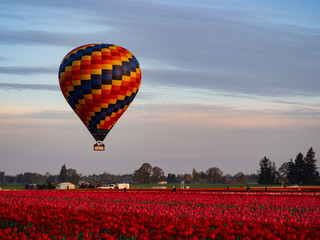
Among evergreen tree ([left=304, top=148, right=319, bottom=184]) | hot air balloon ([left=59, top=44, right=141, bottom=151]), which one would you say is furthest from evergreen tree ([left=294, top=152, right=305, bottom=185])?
hot air balloon ([left=59, top=44, right=141, bottom=151])

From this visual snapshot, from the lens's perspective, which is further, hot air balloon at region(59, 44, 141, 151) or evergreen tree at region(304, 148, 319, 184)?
evergreen tree at region(304, 148, 319, 184)

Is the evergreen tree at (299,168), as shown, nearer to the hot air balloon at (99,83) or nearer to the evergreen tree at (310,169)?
the evergreen tree at (310,169)

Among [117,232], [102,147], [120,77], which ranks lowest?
[117,232]

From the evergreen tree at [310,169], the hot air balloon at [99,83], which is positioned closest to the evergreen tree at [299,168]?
the evergreen tree at [310,169]

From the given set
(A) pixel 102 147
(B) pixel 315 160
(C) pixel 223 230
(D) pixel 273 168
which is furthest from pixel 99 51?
(D) pixel 273 168

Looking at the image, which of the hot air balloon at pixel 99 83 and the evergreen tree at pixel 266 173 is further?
the evergreen tree at pixel 266 173

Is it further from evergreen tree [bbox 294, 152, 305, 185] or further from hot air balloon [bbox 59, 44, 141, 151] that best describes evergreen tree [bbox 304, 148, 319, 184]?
hot air balloon [bbox 59, 44, 141, 151]

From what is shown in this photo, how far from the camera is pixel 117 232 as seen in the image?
52.7 feet

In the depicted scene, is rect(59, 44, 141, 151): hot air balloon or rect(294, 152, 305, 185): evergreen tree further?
rect(294, 152, 305, 185): evergreen tree

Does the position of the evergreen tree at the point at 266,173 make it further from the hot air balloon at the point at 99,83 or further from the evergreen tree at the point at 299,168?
the hot air balloon at the point at 99,83

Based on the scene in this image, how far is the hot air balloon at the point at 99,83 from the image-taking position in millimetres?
43219

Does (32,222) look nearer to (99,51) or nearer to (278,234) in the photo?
(278,234)

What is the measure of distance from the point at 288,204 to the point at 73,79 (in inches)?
850

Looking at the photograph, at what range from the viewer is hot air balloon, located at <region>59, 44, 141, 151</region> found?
142ft
